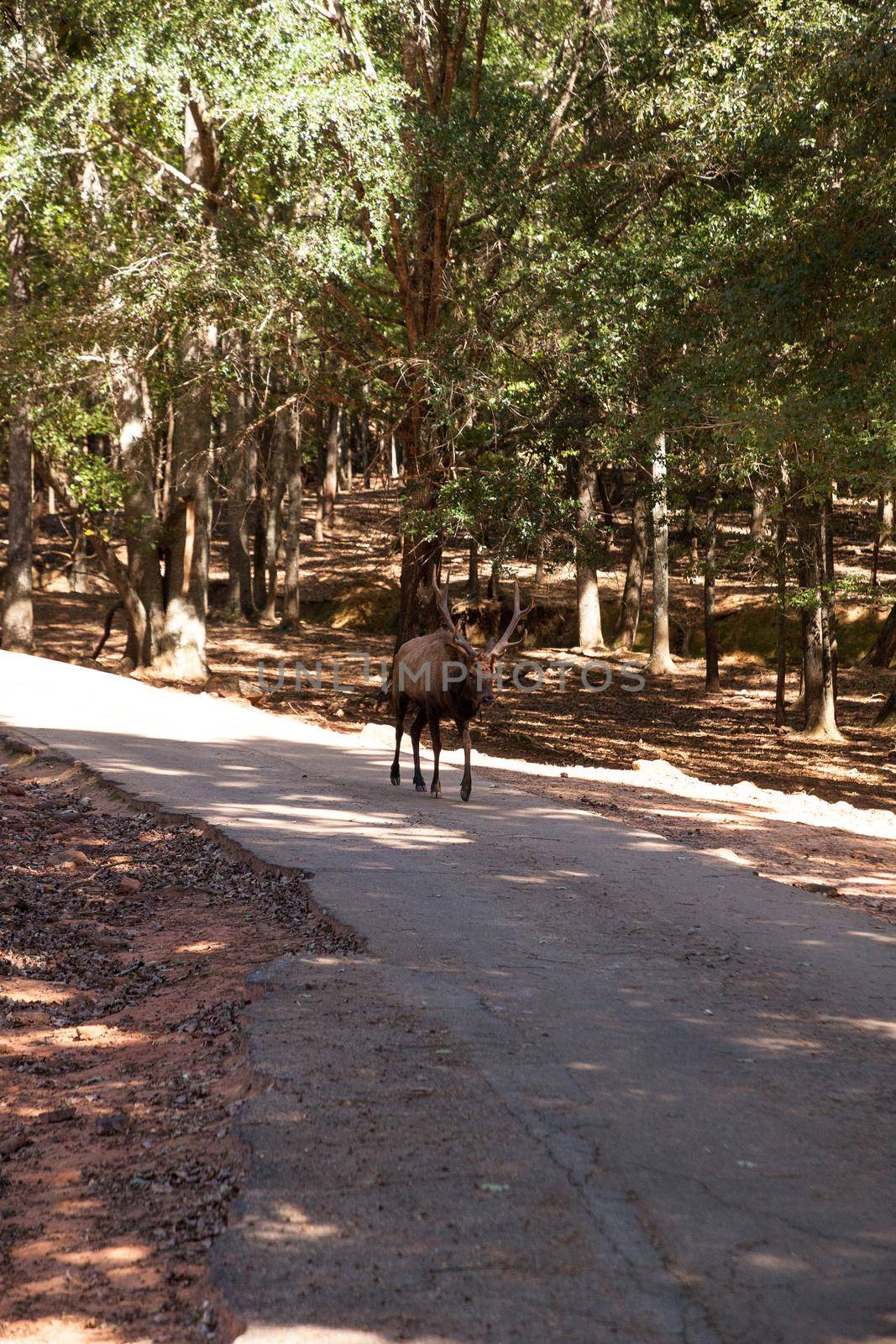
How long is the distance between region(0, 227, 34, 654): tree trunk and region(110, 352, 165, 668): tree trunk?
2388 millimetres

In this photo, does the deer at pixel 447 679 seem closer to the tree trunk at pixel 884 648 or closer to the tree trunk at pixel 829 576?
the tree trunk at pixel 829 576

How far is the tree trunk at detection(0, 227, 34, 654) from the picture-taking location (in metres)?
26.7

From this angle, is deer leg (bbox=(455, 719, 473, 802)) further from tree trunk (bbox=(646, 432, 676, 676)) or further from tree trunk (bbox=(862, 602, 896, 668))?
tree trunk (bbox=(862, 602, 896, 668))

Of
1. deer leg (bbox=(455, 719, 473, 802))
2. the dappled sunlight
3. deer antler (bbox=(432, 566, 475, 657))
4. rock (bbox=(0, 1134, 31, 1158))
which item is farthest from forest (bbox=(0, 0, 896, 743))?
rock (bbox=(0, 1134, 31, 1158))

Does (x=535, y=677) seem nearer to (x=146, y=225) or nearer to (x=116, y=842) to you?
(x=146, y=225)

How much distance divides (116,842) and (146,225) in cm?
1467

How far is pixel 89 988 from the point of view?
21.7ft

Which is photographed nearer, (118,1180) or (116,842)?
(118,1180)

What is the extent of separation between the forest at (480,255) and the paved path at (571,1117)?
8116mm

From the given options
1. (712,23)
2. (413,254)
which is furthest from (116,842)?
(712,23)

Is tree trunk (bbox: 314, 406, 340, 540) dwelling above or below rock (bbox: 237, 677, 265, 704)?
above

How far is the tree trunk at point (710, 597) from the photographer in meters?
24.6

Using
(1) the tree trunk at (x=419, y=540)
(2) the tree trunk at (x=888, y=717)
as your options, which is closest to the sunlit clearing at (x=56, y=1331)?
(1) the tree trunk at (x=419, y=540)

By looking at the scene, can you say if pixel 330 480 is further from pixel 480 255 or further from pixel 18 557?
pixel 480 255
